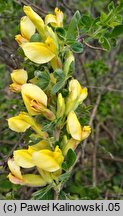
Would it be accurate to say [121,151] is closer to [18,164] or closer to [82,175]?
[82,175]

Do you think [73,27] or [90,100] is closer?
[73,27]

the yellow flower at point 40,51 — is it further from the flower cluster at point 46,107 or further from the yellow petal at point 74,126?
the yellow petal at point 74,126

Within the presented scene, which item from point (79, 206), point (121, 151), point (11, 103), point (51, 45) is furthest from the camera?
point (121, 151)

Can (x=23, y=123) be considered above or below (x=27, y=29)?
below

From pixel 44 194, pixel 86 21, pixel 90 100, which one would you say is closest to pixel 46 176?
pixel 44 194

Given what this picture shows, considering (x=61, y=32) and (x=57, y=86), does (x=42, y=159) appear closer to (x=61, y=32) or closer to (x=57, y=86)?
(x=57, y=86)

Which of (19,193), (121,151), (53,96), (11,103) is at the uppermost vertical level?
(53,96)

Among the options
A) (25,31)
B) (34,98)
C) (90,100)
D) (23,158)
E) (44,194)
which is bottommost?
(90,100)

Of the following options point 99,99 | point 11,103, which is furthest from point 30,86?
point 99,99
